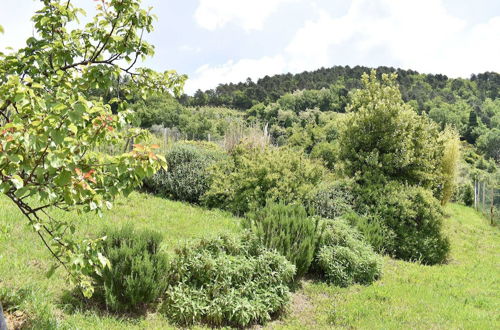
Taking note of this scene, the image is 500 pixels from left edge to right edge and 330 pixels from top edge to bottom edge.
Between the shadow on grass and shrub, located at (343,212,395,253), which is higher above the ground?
shrub, located at (343,212,395,253)

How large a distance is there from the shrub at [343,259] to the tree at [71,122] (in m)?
4.21

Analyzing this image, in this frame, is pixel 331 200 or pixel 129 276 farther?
pixel 331 200

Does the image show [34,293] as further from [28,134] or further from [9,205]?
[9,205]

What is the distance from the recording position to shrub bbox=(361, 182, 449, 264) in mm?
9000

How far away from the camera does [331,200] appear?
30.7 ft

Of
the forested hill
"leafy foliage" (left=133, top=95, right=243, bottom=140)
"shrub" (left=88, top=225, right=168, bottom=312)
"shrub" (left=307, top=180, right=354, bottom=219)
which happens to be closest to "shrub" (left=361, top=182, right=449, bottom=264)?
"shrub" (left=307, top=180, right=354, bottom=219)

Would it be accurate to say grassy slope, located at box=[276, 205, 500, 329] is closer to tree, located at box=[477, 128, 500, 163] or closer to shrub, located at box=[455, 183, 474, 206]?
shrub, located at box=[455, 183, 474, 206]

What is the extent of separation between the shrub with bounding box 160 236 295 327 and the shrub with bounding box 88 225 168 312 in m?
0.28

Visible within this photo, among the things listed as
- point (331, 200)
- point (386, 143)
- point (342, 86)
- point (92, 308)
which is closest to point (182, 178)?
point (331, 200)

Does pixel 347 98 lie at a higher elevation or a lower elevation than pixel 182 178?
higher

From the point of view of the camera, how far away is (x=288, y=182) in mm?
9609

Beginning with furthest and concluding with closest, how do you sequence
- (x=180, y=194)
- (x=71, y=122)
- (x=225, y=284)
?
(x=180, y=194) < (x=225, y=284) < (x=71, y=122)

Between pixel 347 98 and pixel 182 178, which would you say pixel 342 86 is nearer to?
pixel 347 98

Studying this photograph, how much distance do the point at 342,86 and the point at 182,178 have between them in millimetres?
60179
